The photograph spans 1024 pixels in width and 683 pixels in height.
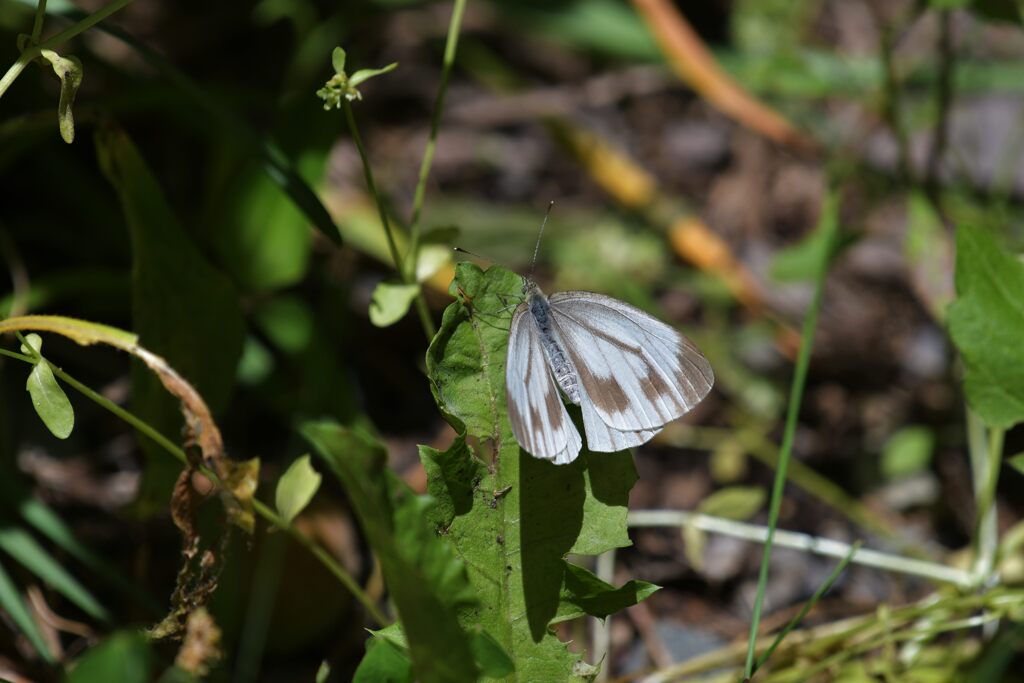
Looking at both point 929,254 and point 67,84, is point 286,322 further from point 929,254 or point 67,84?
point 929,254

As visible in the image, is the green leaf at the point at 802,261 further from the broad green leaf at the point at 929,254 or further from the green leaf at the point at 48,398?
the green leaf at the point at 48,398

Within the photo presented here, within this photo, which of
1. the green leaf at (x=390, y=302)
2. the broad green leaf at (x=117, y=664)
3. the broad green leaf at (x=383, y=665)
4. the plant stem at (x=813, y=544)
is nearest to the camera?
the broad green leaf at (x=117, y=664)

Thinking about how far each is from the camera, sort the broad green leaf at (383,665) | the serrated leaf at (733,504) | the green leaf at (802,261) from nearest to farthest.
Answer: the broad green leaf at (383,665), the serrated leaf at (733,504), the green leaf at (802,261)

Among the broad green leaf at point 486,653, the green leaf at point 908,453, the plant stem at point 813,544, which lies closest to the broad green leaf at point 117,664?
the broad green leaf at point 486,653

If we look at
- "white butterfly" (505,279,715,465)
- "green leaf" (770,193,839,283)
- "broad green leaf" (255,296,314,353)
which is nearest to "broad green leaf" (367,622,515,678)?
"white butterfly" (505,279,715,465)

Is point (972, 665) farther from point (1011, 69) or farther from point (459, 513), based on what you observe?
point (1011, 69)

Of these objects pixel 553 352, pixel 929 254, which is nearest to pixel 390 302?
pixel 553 352

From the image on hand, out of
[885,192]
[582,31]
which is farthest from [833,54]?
[582,31]
